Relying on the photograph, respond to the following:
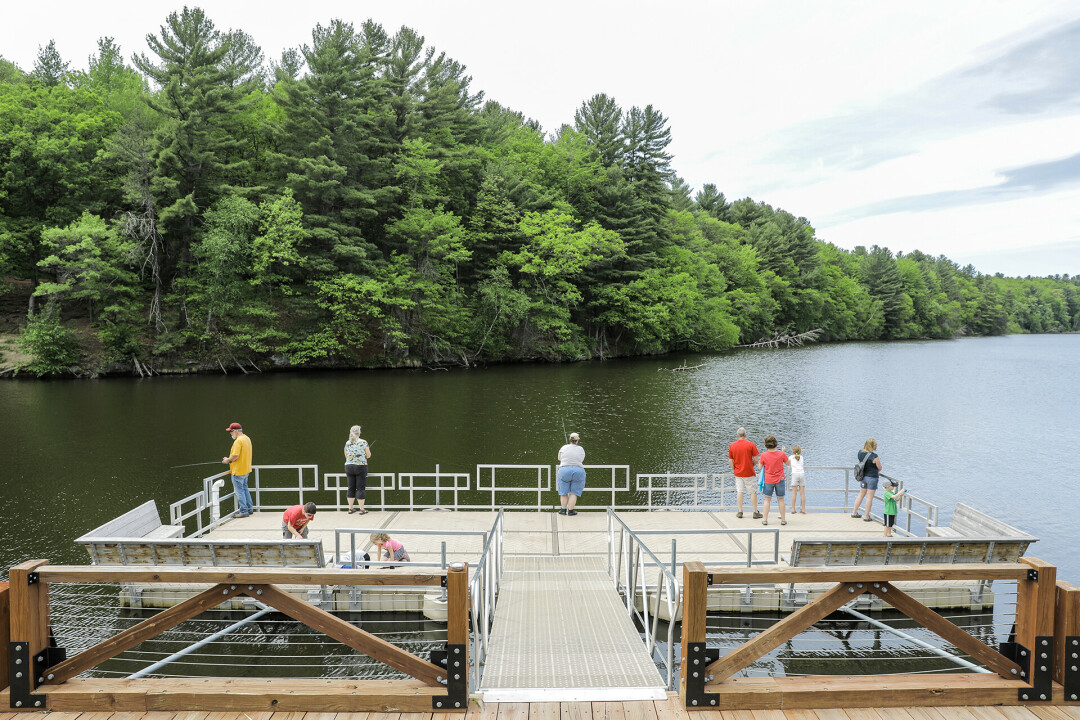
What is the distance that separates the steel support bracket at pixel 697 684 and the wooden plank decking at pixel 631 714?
44 millimetres

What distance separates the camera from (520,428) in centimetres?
2667

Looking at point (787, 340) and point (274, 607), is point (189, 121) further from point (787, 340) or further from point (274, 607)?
point (787, 340)

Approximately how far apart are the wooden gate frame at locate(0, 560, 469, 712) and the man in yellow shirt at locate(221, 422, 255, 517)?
8.48 metres

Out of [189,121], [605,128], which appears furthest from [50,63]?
[605,128]

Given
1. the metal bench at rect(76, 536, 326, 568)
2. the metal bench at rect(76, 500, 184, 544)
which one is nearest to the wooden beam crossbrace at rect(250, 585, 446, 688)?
the metal bench at rect(76, 536, 326, 568)

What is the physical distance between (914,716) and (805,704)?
0.62 metres

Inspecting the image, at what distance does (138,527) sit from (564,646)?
27.9 feet

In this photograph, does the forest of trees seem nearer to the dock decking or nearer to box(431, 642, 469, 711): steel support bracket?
the dock decking

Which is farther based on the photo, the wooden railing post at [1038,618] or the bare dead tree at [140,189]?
the bare dead tree at [140,189]

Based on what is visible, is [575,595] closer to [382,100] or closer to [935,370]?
[382,100]

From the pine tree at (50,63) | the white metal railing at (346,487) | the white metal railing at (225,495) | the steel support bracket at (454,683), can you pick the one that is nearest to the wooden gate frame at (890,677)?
the steel support bracket at (454,683)

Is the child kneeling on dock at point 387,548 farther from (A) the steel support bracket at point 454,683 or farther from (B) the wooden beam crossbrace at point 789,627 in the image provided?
(B) the wooden beam crossbrace at point 789,627

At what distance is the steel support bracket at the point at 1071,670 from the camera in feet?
13.3

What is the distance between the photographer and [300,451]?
71.8ft
